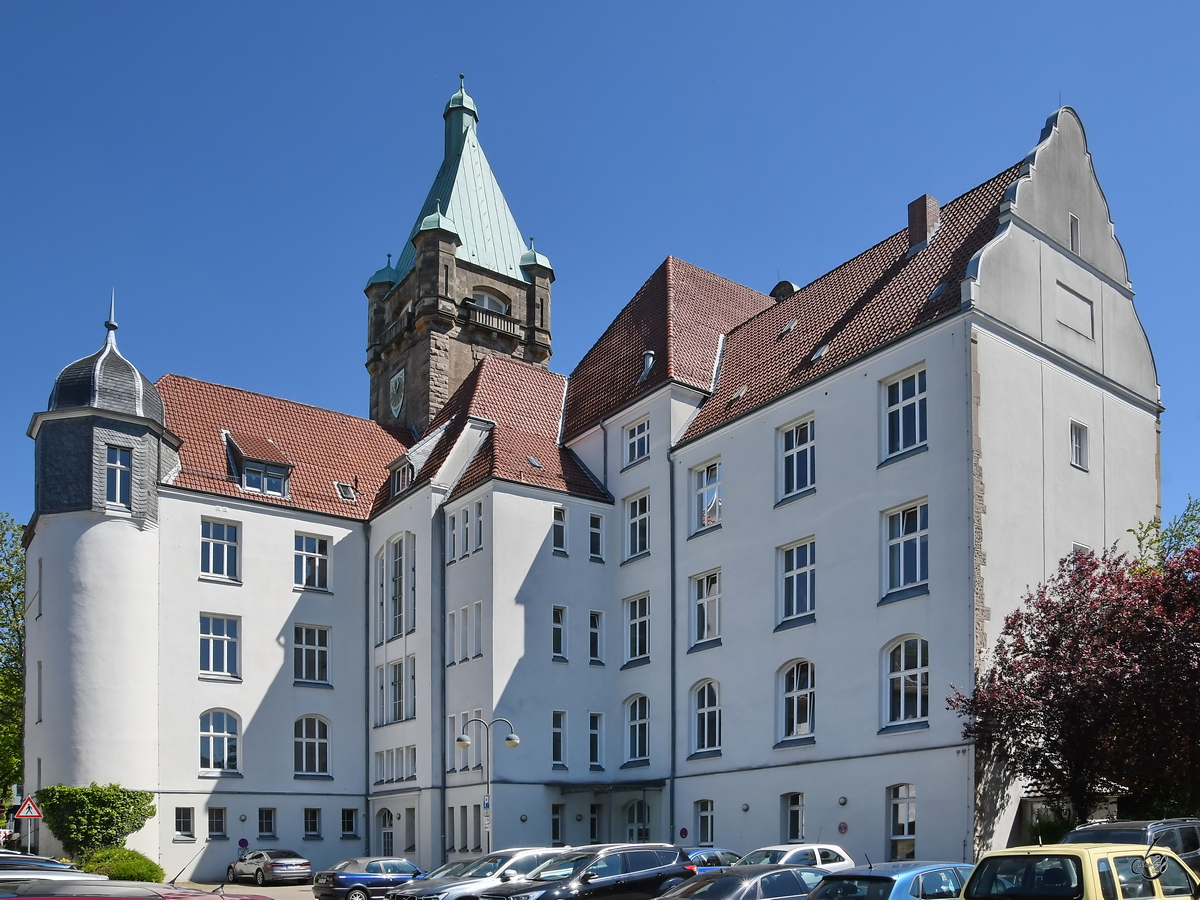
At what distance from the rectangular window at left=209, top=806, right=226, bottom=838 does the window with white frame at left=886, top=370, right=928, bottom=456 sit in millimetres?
22715

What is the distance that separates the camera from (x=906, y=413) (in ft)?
92.8

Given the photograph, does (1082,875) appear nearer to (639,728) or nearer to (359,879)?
(359,879)

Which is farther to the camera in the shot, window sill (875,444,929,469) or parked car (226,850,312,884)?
parked car (226,850,312,884)

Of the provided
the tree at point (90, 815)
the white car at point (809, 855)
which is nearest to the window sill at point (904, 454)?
the white car at point (809, 855)

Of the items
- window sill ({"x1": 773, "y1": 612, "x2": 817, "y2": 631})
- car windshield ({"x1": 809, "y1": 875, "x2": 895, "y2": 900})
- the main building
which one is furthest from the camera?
window sill ({"x1": 773, "y1": 612, "x2": 817, "y2": 631})

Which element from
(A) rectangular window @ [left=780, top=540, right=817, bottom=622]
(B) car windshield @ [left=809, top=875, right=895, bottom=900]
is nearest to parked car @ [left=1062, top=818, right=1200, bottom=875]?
(B) car windshield @ [left=809, top=875, right=895, bottom=900]

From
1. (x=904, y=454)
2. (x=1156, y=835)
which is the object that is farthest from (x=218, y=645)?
(x=1156, y=835)

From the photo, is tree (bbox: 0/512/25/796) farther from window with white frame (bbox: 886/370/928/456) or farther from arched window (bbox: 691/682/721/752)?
window with white frame (bbox: 886/370/928/456)

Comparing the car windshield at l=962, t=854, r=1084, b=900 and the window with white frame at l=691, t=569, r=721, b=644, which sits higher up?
the window with white frame at l=691, t=569, r=721, b=644

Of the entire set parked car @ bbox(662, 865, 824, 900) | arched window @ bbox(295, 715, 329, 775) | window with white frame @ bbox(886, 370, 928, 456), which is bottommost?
arched window @ bbox(295, 715, 329, 775)

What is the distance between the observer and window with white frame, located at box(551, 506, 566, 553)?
36.5 m

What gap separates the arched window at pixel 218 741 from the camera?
3778 centimetres

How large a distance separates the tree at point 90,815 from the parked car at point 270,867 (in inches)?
121

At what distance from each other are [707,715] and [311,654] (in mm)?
14471
